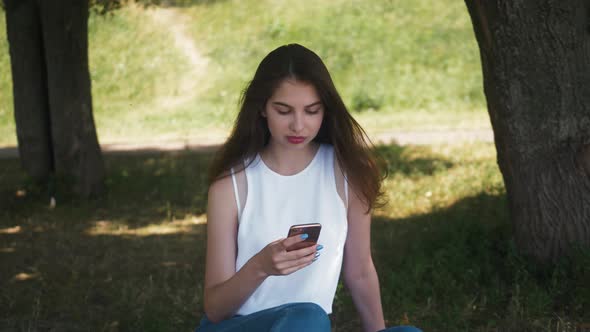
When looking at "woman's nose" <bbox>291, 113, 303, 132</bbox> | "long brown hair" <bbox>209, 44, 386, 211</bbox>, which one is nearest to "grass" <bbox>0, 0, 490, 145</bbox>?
"long brown hair" <bbox>209, 44, 386, 211</bbox>

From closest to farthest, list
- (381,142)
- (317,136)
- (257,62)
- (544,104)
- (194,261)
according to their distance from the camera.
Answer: (317,136) → (544,104) → (194,261) → (381,142) → (257,62)

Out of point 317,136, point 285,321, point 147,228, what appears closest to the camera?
point 285,321

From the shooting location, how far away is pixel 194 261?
6.33m

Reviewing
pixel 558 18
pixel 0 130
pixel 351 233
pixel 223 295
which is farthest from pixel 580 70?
pixel 0 130

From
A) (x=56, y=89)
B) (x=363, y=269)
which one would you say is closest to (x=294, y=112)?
(x=363, y=269)

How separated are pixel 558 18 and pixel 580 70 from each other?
13.3 inches

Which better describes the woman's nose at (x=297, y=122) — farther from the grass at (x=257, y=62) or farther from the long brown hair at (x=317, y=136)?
the grass at (x=257, y=62)

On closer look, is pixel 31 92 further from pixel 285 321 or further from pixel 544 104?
pixel 285 321

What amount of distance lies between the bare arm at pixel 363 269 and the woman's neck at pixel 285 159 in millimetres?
246

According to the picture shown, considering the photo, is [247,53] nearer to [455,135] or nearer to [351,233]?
[455,135]

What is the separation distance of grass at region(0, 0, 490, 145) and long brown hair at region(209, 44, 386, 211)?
9939 millimetres

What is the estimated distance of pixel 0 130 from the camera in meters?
14.4

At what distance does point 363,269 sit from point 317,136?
0.54 metres

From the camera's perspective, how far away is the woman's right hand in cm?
249
